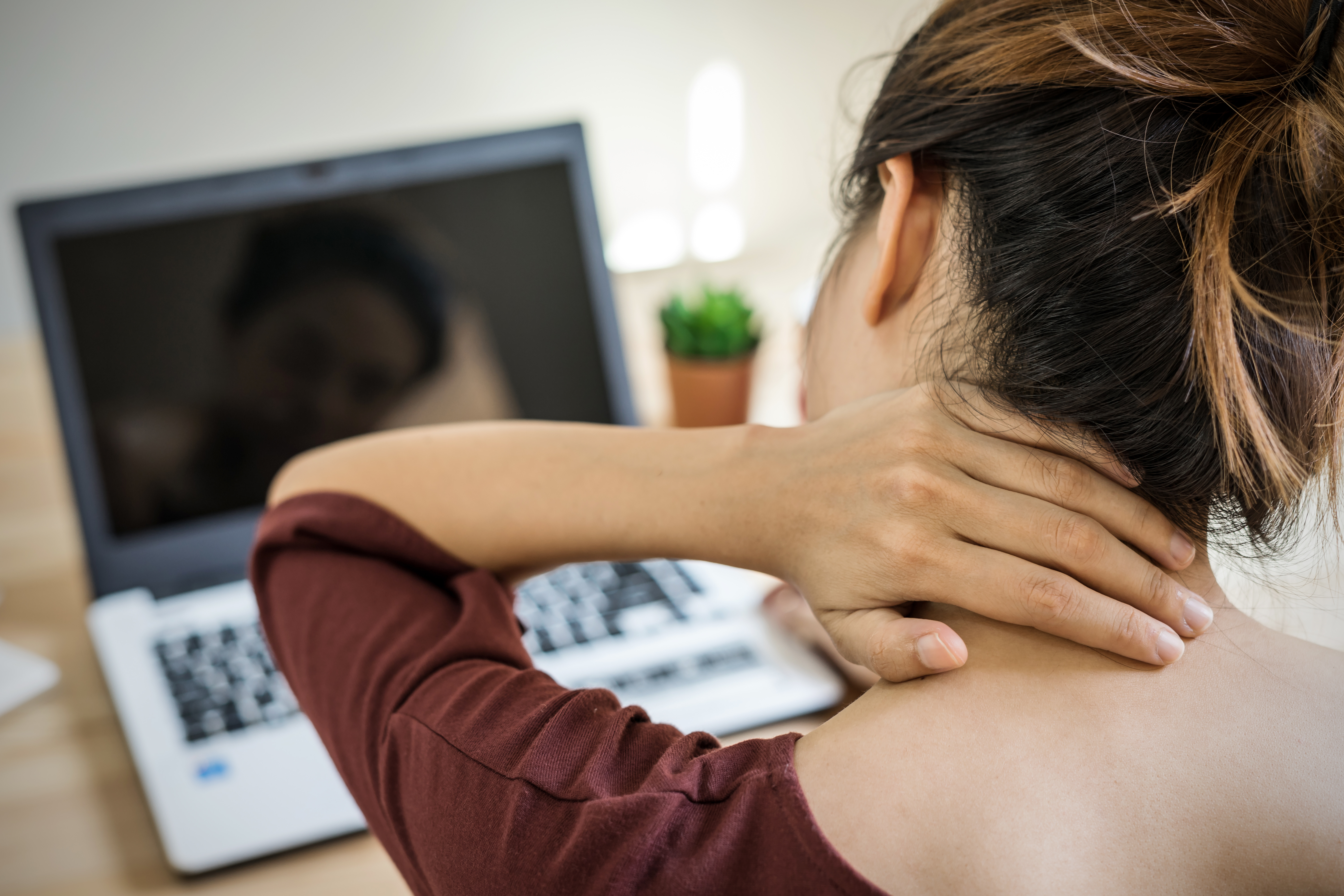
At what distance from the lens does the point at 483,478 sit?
2.10 ft

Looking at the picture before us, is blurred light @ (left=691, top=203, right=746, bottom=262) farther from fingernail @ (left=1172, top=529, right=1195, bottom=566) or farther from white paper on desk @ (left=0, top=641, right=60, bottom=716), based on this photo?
fingernail @ (left=1172, top=529, right=1195, bottom=566)

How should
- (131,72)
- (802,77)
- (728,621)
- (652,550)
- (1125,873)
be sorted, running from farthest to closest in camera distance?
(802,77) < (131,72) < (728,621) < (652,550) < (1125,873)

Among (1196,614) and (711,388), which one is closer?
(1196,614)

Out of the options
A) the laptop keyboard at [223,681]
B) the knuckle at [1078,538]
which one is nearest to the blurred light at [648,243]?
the laptop keyboard at [223,681]

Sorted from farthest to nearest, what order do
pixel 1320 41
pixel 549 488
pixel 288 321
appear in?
pixel 288 321, pixel 549 488, pixel 1320 41

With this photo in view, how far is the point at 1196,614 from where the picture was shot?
43cm

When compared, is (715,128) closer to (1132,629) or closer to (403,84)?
(403,84)

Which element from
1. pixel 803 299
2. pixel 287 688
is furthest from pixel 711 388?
pixel 287 688

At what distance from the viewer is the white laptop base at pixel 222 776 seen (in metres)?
0.68

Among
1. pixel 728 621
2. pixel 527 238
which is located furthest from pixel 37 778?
pixel 527 238

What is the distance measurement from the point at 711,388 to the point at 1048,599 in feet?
2.68

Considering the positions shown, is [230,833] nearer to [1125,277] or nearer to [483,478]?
[483,478]

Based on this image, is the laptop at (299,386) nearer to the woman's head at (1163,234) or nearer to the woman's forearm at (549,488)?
the woman's forearm at (549,488)

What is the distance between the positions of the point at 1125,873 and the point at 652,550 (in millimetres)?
301
